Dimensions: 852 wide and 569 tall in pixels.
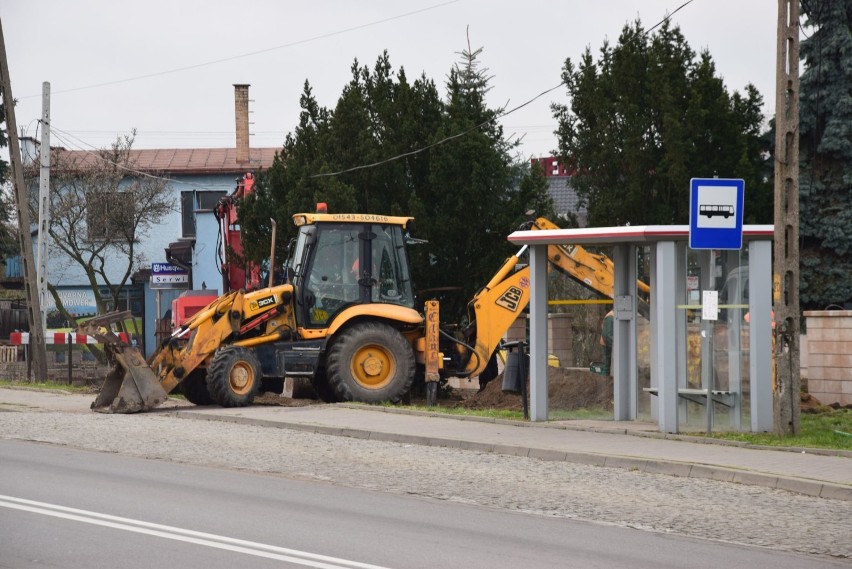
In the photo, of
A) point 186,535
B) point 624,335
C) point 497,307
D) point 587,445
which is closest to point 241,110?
point 497,307

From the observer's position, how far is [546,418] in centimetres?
1767

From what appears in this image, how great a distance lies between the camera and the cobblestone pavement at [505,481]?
10203mm

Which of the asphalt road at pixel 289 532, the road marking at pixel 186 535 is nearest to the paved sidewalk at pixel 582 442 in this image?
the asphalt road at pixel 289 532

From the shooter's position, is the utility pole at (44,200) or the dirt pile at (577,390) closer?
the dirt pile at (577,390)

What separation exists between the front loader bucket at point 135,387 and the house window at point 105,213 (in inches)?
1087

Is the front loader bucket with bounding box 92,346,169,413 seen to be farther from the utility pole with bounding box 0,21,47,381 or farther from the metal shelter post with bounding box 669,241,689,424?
the utility pole with bounding box 0,21,47,381

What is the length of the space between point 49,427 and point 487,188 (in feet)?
34.9

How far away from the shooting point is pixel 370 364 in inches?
840

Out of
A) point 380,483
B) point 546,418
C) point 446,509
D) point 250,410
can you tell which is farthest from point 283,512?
point 250,410

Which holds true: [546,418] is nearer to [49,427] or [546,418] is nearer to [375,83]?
[49,427]

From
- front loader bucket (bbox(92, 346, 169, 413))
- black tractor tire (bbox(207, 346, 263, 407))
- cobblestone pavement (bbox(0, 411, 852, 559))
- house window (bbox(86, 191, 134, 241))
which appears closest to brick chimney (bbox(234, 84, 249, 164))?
house window (bbox(86, 191, 134, 241))

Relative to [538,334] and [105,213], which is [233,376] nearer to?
[538,334]

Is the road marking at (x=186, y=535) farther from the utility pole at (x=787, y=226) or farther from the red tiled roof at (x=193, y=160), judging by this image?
the red tiled roof at (x=193, y=160)

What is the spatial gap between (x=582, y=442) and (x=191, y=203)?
143ft
